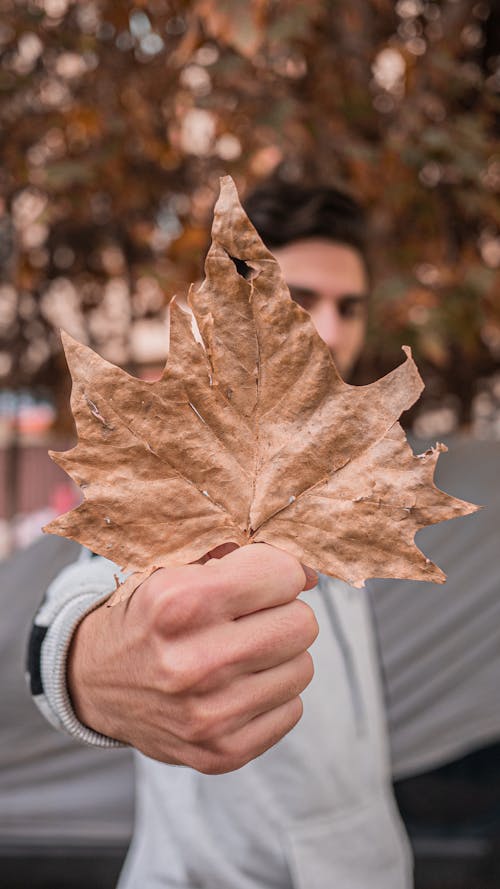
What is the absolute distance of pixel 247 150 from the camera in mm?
1426

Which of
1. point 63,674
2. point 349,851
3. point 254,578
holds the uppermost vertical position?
point 254,578

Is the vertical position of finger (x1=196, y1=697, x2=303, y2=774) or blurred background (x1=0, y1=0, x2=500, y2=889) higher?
blurred background (x1=0, y1=0, x2=500, y2=889)

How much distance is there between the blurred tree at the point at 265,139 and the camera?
1.32 m

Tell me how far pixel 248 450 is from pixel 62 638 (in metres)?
0.20

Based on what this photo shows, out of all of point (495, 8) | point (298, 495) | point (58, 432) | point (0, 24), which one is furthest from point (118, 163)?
point (298, 495)

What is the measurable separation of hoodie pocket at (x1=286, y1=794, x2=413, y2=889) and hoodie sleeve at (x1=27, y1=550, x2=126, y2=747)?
0.47 m

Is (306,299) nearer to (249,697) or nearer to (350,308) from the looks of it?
(350,308)

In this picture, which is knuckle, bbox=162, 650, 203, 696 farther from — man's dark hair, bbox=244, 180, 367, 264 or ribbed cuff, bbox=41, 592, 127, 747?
man's dark hair, bbox=244, 180, 367, 264

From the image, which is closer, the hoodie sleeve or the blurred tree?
the hoodie sleeve

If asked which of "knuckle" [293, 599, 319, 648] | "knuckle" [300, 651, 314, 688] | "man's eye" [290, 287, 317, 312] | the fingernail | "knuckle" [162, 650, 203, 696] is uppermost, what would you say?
"man's eye" [290, 287, 317, 312]

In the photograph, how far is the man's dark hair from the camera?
1188 millimetres

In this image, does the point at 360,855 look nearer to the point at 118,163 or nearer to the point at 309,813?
the point at 309,813

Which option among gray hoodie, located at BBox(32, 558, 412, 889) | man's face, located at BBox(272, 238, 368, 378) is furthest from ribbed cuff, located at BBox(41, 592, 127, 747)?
man's face, located at BBox(272, 238, 368, 378)

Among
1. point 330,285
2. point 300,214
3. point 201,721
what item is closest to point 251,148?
point 300,214
